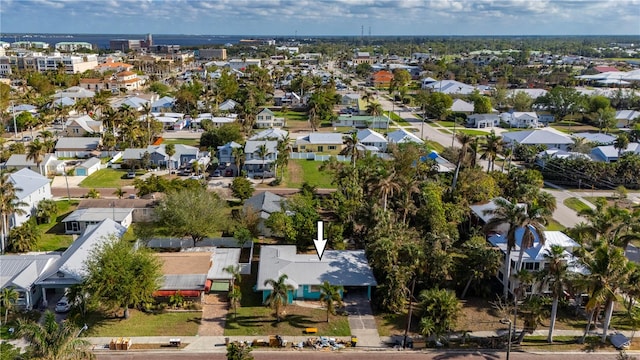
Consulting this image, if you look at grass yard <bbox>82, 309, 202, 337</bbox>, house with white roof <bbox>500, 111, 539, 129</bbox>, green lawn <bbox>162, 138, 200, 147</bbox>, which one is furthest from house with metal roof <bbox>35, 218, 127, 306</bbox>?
house with white roof <bbox>500, 111, 539, 129</bbox>

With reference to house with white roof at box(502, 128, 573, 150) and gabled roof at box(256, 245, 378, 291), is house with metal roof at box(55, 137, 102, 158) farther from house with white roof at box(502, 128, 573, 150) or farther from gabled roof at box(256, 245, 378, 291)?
house with white roof at box(502, 128, 573, 150)

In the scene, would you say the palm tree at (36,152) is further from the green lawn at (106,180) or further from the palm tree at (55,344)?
the palm tree at (55,344)

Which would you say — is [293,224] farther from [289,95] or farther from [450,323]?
[289,95]

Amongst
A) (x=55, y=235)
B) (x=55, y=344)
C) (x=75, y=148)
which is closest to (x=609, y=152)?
(x=55, y=235)

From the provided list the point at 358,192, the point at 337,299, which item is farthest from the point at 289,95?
the point at 337,299

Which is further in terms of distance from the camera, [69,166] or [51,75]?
[51,75]
